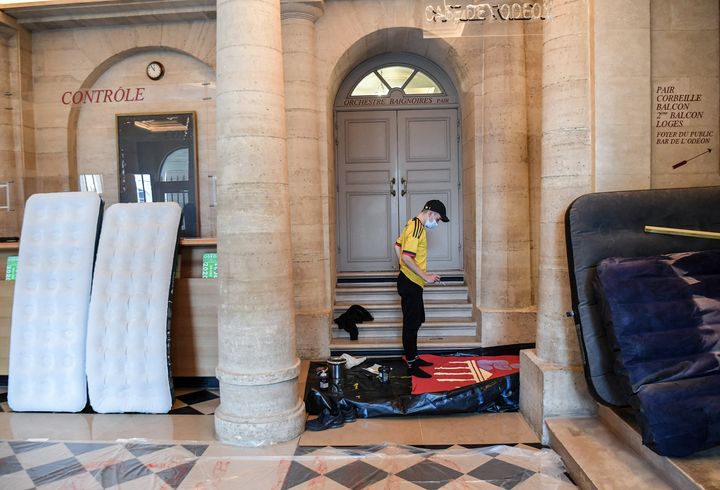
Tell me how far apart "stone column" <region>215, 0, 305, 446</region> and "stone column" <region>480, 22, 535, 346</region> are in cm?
299

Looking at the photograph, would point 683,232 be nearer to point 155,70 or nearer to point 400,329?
point 400,329

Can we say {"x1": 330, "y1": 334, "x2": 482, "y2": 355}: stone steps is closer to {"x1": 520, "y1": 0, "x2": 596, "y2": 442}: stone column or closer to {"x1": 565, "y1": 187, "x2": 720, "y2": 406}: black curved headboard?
{"x1": 520, "y1": 0, "x2": 596, "y2": 442}: stone column

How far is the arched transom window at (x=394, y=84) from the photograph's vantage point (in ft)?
25.5

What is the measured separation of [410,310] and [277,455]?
217cm

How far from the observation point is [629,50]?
4.23 m

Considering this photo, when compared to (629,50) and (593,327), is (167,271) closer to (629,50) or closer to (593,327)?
(593,327)

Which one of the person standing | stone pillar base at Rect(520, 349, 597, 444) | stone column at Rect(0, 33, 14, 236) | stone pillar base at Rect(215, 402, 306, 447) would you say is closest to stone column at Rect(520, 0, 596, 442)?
stone pillar base at Rect(520, 349, 597, 444)

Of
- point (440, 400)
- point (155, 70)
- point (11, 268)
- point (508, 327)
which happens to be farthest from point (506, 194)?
point (11, 268)

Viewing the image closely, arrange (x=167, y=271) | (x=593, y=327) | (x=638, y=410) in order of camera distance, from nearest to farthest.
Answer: (x=638, y=410) → (x=593, y=327) → (x=167, y=271)

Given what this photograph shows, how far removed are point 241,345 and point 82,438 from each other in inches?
58.1

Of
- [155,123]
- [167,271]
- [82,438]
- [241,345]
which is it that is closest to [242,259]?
[241,345]

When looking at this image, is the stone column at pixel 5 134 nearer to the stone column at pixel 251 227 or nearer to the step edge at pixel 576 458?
the stone column at pixel 251 227

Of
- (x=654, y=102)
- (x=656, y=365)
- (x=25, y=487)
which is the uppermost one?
(x=654, y=102)

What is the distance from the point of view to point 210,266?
568 cm
